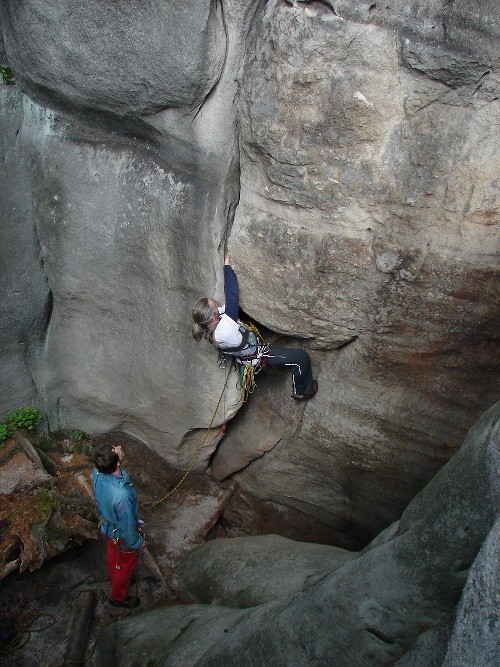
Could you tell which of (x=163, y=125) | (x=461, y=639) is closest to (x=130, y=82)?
(x=163, y=125)

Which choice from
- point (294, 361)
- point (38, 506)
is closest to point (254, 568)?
point (294, 361)

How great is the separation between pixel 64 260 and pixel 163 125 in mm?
1565

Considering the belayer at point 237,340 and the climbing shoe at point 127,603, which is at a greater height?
the belayer at point 237,340

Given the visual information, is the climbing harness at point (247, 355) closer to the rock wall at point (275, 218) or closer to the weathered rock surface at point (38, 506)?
the rock wall at point (275, 218)

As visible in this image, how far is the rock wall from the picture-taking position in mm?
3873

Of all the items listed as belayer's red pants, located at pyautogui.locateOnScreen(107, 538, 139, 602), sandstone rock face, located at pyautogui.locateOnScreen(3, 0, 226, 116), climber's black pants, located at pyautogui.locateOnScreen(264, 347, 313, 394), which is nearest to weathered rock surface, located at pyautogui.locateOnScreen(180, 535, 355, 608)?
belayer's red pants, located at pyautogui.locateOnScreen(107, 538, 139, 602)

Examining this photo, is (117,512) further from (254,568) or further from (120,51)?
(120,51)

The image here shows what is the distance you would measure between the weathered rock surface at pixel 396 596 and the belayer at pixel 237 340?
57.6 inches

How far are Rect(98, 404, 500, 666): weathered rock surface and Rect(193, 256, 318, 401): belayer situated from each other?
→ 1.46 m

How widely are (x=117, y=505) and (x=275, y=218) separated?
222 cm

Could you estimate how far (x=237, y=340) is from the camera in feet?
16.0

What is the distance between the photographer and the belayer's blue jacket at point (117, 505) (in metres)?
4.59

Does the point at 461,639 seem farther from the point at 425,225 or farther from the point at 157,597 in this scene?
the point at 157,597

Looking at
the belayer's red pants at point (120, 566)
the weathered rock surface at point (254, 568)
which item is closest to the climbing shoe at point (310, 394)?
the weathered rock surface at point (254, 568)
